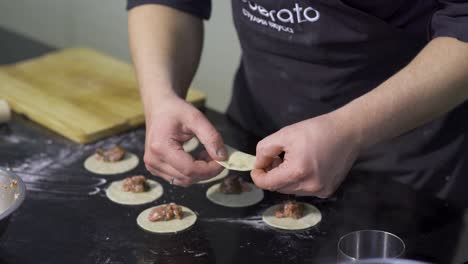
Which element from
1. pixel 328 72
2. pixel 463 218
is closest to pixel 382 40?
pixel 328 72

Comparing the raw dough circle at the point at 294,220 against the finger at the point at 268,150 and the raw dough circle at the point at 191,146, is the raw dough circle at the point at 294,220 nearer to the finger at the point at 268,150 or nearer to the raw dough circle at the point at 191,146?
the finger at the point at 268,150

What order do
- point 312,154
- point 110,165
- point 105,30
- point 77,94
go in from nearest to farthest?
1. point 312,154
2. point 110,165
3. point 77,94
4. point 105,30

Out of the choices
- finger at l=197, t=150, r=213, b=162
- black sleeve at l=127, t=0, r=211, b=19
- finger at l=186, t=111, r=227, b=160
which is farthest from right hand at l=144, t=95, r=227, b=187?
black sleeve at l=127, t=0, r=211, b=19

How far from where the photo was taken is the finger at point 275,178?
1.22 m

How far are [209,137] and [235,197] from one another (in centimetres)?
20

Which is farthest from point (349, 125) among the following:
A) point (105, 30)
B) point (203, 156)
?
point (105, 30)

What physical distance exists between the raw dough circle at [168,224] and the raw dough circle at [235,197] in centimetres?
8

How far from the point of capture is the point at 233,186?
1.52m

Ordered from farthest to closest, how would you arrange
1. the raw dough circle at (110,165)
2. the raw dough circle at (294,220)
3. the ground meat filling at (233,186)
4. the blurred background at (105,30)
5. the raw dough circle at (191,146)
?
the blurred background at (105,30) < the raw dough circle at (191,146) < the raw dough circle at (110,165) < the ground meat filling at (233,186) < the raw dough circle at (294,220)

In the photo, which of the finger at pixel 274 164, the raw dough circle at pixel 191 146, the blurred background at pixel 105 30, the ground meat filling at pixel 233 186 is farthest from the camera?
the blurred background at pixel 105 30

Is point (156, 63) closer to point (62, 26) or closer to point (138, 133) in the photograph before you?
point (138, 133)

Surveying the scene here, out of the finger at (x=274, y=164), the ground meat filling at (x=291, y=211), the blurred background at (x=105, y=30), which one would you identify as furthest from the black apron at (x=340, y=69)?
the blurred background at (x=105, y=30)

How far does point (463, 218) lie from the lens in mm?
1413

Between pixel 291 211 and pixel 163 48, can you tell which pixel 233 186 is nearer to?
pixel 291 211
